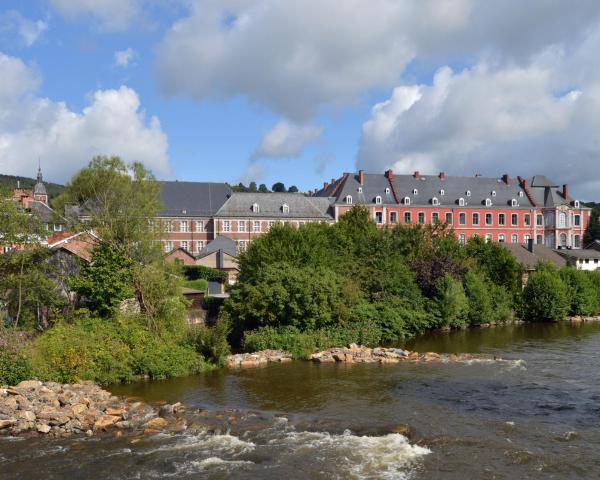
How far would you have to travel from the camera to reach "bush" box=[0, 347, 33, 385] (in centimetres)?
2192

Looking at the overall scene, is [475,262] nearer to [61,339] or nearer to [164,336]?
[164,336]

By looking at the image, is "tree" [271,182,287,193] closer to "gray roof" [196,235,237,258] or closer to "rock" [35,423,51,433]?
"gray roof" [196,235,237,258]

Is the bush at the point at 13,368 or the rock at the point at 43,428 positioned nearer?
the rock at the point at 43,428

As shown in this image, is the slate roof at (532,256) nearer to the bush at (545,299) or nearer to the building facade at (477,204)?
the bush at (545,299)

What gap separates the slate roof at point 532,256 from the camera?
53.4 m

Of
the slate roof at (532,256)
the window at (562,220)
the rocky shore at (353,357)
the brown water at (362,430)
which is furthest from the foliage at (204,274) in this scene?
the window at (562,220)

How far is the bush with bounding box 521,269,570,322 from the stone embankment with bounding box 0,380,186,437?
33.0 metres

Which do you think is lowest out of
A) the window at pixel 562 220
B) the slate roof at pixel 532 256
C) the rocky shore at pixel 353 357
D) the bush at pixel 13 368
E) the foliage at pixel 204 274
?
the rocky shore at pixel 353 357

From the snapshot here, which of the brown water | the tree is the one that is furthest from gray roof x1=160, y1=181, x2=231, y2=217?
the tree

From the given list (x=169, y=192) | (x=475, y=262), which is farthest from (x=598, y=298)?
(x=169, y=192)

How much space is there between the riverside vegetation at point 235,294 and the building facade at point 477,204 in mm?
33888

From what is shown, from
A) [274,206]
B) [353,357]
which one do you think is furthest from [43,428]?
[274,206]

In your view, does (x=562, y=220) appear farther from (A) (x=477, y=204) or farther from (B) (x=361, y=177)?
(B) (x=361, y=177)

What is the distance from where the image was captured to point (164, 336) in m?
27.6
